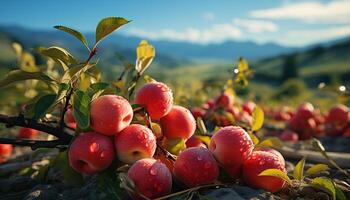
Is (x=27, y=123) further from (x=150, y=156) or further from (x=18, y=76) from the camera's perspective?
(x=150, y=156)

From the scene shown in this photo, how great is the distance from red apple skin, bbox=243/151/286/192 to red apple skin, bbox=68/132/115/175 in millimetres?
473

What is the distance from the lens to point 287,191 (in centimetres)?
138

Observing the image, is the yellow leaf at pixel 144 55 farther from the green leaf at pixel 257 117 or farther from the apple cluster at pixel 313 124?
the apple cluster at pixel 313 124

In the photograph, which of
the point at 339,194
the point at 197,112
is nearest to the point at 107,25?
the point at 339,194

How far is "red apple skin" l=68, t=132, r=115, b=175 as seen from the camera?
126 centimetres

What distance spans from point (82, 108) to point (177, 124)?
400 millimetres

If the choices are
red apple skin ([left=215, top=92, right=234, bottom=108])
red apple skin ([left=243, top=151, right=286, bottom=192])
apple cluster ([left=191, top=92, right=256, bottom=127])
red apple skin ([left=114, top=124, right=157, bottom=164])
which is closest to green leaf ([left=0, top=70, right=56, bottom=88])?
red apple skin ([left=114, top=124, right=157, bottom=164])

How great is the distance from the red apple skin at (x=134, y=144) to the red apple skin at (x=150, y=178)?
0.06 m

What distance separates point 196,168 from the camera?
1.28 meters

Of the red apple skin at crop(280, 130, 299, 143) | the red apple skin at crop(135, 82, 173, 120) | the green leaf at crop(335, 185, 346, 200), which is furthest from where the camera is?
the red apple skin at crop(280, 130, 299, 143)

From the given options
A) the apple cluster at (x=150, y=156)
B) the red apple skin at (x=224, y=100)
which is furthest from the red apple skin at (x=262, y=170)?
the red apple skin at (x=224, y=100)

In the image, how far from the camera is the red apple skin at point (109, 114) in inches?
50.3

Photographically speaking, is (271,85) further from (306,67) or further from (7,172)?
(7,172)

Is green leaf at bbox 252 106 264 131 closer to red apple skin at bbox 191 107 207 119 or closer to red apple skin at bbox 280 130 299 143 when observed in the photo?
red apple skin at bbox 191 107 207 119
